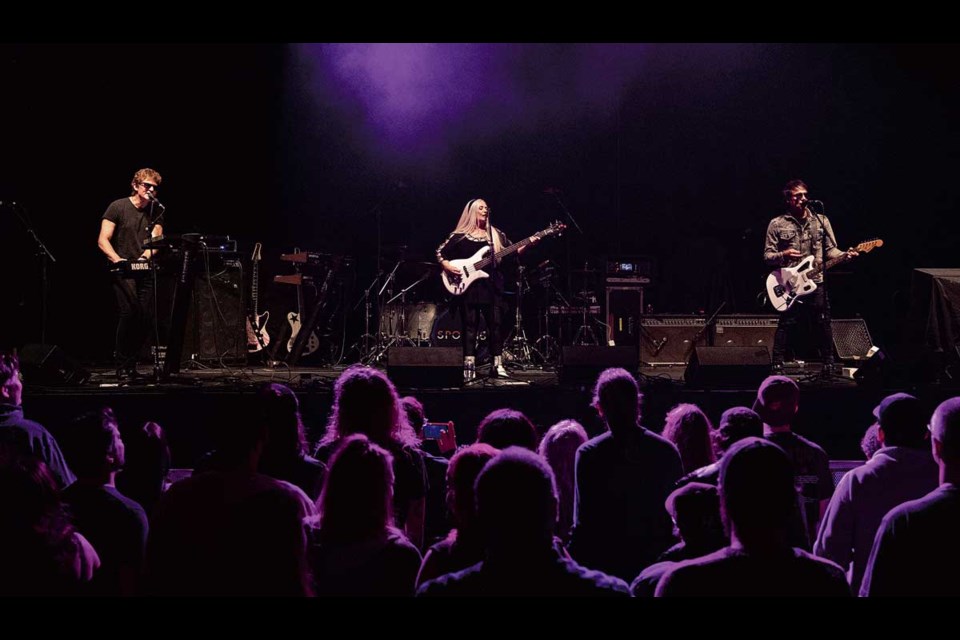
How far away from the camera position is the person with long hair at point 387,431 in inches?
136

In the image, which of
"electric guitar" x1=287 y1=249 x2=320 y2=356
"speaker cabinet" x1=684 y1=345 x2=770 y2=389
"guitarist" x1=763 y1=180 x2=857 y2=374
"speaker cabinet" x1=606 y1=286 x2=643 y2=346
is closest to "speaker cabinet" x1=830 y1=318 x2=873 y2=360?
"guitarist" x1=763 y1=180 x2=857 y2=374

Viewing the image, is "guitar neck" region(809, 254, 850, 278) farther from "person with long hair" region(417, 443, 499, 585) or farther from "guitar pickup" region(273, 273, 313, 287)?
"person with long hair" region(417, 443, 499, 585)

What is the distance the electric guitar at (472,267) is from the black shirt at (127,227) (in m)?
3.63

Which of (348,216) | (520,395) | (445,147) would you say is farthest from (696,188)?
(520,395)

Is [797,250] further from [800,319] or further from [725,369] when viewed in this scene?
[725,369]

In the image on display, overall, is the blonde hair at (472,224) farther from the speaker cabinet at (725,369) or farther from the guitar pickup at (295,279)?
the speaker cabinet at (725,369)

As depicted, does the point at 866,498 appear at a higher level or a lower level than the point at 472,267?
lower

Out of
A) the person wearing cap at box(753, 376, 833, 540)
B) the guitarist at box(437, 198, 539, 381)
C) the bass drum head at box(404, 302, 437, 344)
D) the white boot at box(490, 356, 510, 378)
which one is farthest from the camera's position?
the bass drum head at box(404, 302, 437, 344)

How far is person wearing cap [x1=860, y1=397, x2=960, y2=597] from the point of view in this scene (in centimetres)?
240

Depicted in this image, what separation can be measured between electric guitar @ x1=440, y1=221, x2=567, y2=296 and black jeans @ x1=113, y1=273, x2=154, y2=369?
367cm

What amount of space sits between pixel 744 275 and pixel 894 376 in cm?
559

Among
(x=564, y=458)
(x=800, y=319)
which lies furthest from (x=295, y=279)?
(x=564, y=458)

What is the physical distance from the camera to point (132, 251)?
28.7 ft

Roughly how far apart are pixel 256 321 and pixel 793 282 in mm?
7107
